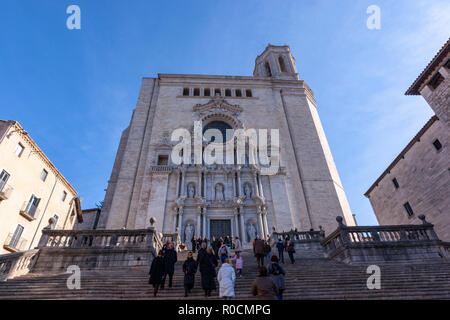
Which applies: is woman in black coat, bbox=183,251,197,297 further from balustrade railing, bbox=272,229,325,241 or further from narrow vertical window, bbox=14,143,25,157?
narrow vertical window, bbox=14,143,25,157

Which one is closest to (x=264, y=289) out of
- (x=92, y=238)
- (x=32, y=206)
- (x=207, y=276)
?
(x=207, y=276)

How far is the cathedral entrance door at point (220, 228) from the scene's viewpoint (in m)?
20.0

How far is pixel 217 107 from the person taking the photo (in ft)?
91.0

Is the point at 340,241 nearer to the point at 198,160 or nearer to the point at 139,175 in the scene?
the point at 198,160

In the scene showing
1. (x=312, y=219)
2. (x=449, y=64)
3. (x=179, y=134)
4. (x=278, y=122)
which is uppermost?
(x=278, y=122)

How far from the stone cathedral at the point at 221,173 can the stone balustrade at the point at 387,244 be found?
25.1 feet

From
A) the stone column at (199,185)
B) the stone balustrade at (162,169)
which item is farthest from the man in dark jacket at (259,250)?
the stone balustrade at (162,169)

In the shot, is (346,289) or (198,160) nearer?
(346,289)

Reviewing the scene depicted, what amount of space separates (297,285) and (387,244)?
583cm

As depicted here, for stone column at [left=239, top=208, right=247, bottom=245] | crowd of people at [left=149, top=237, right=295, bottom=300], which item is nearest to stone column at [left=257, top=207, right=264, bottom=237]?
stone column at [left=239, top=208, right=247, bottom=245]

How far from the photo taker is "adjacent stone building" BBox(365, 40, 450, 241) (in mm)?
16859

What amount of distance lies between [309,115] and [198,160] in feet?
44.5
